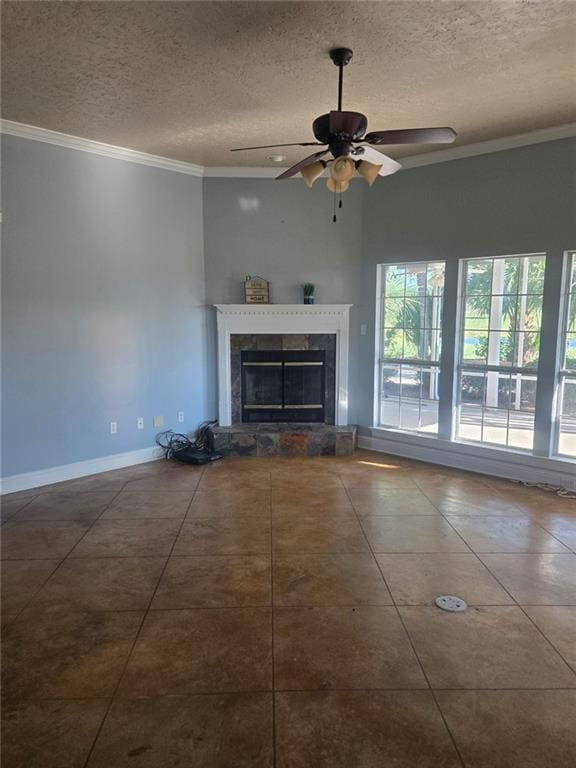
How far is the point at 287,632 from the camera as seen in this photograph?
2475 mm

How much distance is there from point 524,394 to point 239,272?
10.5 feet

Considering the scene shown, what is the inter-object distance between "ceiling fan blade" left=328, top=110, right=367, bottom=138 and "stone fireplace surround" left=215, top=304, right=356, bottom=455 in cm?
290

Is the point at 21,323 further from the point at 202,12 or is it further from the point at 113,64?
the point at 202,12

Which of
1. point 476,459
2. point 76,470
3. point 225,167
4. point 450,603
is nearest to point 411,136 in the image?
point 450,603

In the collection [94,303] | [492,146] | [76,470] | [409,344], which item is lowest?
[76,470]

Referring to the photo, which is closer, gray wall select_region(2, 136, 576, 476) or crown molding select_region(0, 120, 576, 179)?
crown molding select_region(0, 120, 576, 179)

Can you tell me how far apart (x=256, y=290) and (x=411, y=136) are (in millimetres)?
3024

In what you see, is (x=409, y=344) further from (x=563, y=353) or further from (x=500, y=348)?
(x=563, y=353)

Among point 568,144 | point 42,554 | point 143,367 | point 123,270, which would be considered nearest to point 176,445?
point 143,367

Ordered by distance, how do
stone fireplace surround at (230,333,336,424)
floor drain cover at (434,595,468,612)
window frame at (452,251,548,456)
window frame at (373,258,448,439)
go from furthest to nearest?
stone fireplace surround at (230,333,336,424)
window frame at (373,258,448,439)
window frame at (452,251,548,456)
floor drain cover at (434,595,468,612)

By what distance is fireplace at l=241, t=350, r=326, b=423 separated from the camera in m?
5.80

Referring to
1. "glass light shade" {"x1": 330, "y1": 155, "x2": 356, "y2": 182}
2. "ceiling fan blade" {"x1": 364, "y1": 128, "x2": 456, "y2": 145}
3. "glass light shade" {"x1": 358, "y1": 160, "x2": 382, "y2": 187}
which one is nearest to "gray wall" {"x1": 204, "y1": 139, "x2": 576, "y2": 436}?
"glass light shade" {"x1": 358, "y1": 160, "x2": 382, "y2": 187}

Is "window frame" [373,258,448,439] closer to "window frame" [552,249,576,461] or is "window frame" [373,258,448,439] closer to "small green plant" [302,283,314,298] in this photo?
"small green plant" [302,283,314,298]

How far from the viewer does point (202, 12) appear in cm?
255
